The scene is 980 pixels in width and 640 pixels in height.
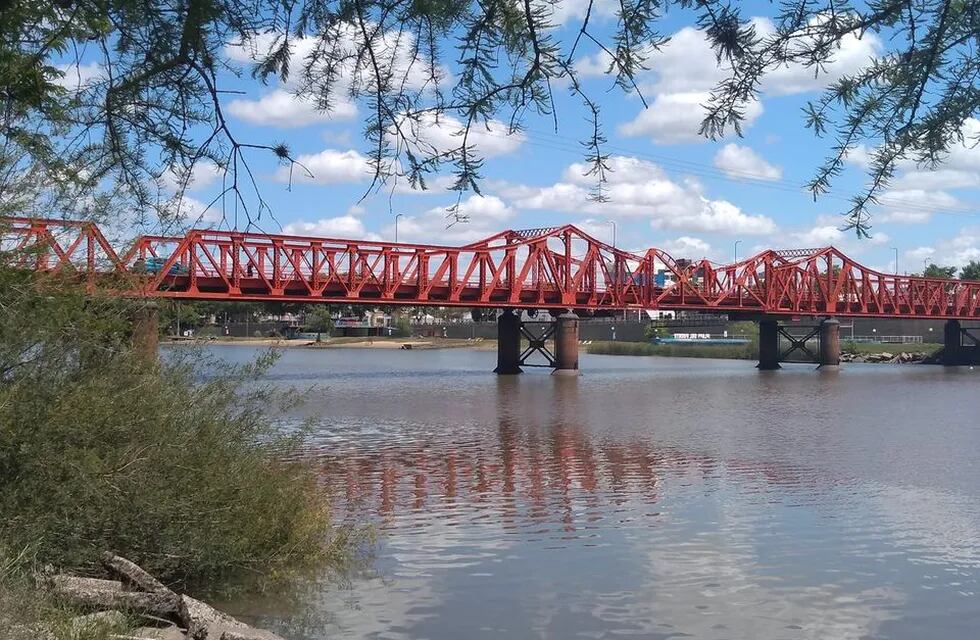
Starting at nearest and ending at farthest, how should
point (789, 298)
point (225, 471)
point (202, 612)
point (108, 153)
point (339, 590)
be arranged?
1. point (108, 153)
2. point (202, 612)
3. point (225, 471)
4. point (339, 590)
5. point (789, 298)

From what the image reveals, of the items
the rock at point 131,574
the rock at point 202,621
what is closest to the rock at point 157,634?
the rock at point 202,621

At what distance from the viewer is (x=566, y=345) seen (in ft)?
245

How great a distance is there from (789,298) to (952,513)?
8870 centimetres

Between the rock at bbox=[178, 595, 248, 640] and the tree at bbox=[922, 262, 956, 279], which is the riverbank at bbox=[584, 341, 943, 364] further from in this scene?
the rock at bbox=[178, 595, 248, 640]

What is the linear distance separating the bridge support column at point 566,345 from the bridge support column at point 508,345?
315cm

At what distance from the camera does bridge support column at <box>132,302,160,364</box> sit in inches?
480

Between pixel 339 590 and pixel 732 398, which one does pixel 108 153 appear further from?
pixel 732 398

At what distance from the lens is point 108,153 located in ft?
24.4

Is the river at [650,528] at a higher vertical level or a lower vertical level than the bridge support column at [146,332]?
lower

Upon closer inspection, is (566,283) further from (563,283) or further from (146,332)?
(146,332)

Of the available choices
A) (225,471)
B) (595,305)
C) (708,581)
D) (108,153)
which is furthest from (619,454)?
(595,305)

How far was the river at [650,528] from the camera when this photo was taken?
11734 mm

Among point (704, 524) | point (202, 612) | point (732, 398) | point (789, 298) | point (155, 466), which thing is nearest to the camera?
point (202, 612)

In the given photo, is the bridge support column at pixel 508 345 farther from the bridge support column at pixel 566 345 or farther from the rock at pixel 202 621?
the rock at pixel 202 621
